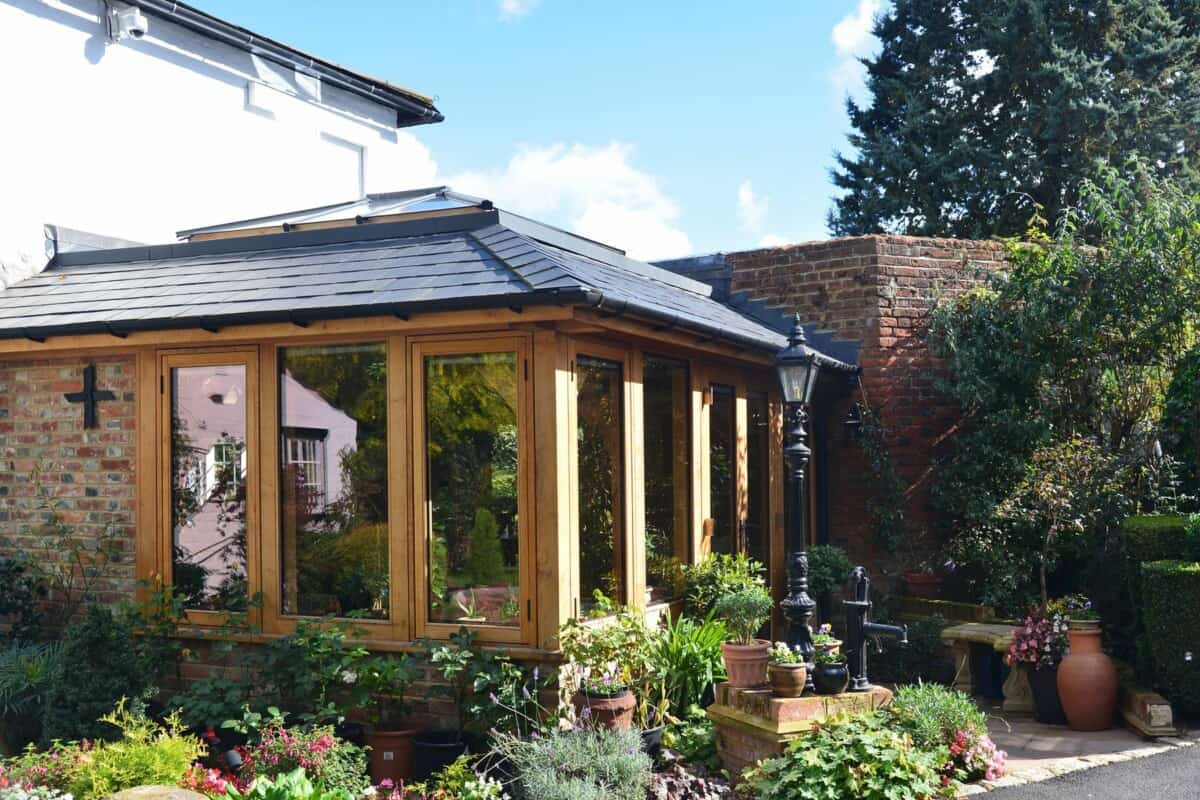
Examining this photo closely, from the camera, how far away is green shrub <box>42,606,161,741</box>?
7.34 metres

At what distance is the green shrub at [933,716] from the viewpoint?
275 inches

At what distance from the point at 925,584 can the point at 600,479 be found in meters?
5.01

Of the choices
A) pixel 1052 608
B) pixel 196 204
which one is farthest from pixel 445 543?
pixel 196 204

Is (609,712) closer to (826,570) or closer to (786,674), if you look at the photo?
(786,674)

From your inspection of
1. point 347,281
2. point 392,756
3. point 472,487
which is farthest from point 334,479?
point 392,756

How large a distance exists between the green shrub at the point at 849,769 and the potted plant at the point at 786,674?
29 centimetres

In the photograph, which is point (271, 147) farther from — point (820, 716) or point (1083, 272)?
point (820, 716)

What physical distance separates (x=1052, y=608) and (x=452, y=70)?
995 centimetres

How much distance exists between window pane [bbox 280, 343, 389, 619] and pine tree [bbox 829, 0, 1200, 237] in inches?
661

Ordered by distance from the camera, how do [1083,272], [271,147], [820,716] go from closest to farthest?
[820,716], [1083,272], [271,147]

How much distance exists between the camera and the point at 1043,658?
9.02 meters

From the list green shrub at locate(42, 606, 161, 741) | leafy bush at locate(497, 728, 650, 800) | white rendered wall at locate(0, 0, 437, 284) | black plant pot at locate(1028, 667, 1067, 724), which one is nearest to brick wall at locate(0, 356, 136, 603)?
green shrub at locate(42, 606, 161, 741)

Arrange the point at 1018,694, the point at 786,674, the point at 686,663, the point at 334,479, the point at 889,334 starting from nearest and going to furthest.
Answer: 1. the point at 786,674
2. the point at 686,663
3. the point at 334,479
4. the point at 1018,694
5. the point at 889,334

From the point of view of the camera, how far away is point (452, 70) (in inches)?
583
